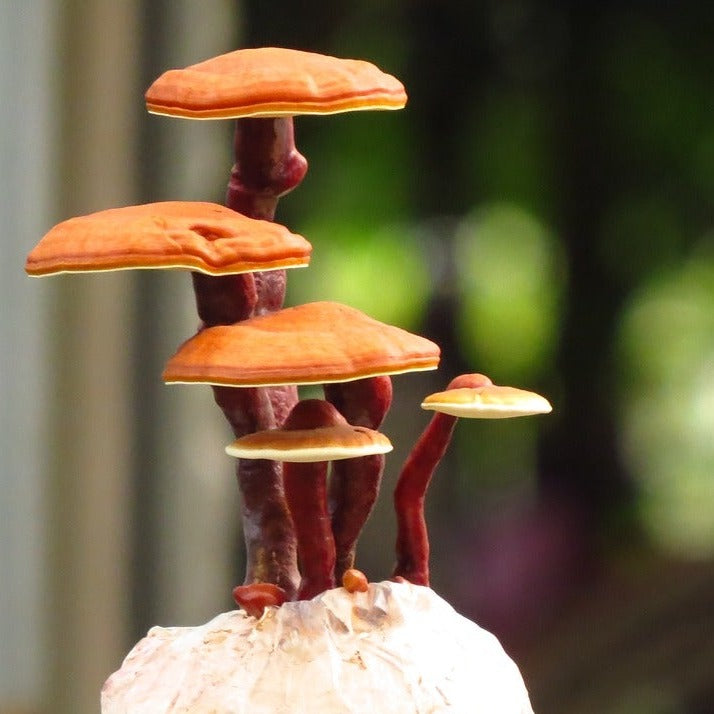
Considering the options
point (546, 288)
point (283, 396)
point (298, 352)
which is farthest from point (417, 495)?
point (546, 288)

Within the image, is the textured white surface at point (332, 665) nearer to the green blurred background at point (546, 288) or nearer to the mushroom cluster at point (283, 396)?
the mushroom cluster at point (283, 396)

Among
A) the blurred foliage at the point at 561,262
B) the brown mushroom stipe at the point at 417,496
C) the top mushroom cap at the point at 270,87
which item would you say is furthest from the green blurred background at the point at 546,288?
the top mushroom cap at the point at 270,87

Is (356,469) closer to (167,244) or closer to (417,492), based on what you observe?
(417,492)

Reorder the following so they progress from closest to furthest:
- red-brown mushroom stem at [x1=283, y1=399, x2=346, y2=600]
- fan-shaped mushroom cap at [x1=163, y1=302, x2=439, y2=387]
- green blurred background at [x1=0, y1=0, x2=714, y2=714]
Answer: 1. fan-shaped mushroom cap at [x1=163, y1=302, x2=439, y2=387]
2. red-brown mushroom stem at [x1=283, y1=399, x2=346, y2=600]
3. green blurred background at [x1=0, y1=0, x2=714, y2=714]

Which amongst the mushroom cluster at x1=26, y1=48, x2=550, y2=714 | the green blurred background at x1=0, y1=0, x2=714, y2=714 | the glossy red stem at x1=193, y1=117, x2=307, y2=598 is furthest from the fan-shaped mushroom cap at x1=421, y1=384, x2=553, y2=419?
the green blurred background at x1=0, y1=0, x2=714, y2=714

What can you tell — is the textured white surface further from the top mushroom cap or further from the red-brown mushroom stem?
the top mushroom cap

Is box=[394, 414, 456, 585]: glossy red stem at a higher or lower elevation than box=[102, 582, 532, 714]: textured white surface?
higher

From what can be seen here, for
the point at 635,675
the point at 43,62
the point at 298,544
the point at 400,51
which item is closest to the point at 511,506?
the point at 635,675

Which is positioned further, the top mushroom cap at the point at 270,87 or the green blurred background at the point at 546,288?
the green blurred background at the point at 546,288
